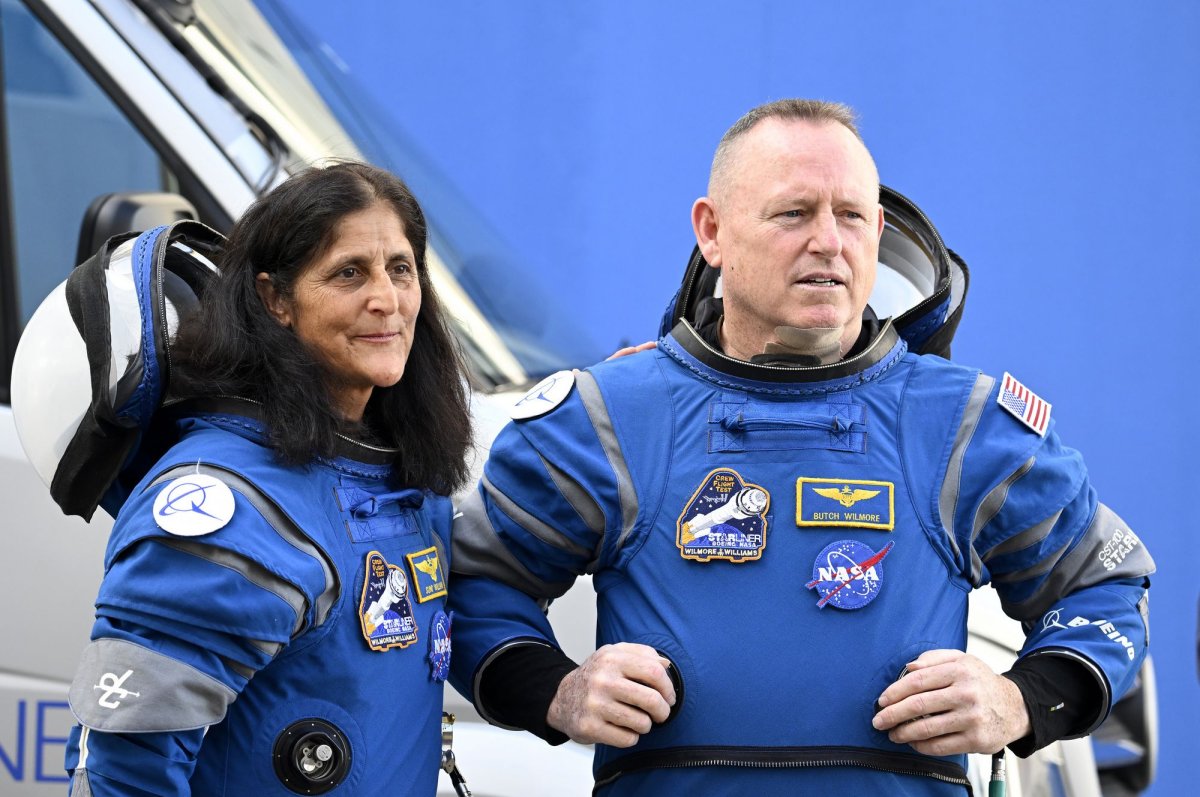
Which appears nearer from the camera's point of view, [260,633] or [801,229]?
[260,633]

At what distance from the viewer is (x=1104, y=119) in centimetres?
577

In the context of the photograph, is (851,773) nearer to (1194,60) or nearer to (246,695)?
(246,695)

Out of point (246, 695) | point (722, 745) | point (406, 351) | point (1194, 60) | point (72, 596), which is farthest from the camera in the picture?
point (1194, 60)

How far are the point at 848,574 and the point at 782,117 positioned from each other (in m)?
0.71

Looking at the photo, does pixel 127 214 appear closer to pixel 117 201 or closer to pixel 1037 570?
pixel 117 201

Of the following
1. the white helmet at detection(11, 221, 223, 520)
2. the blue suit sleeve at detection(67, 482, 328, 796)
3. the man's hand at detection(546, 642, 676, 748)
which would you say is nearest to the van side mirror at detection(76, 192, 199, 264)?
the white helmet at detection(11, 221, 223, 520)

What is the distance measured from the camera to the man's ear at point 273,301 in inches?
84.6

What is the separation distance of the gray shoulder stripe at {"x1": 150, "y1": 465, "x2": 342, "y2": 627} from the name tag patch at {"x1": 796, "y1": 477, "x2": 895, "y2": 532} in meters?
0.67

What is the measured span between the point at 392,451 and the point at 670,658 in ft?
1.70

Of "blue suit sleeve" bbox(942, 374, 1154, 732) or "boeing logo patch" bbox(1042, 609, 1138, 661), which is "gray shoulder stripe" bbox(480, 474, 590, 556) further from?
"boeing logo patch" bbox(1042, 609, 1138, 661)

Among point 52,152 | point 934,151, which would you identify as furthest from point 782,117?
point 934,151

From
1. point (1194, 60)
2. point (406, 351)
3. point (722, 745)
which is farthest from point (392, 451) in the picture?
point (1194, 60)

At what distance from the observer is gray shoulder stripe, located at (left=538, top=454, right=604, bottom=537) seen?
2180mm

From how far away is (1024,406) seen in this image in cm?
221
